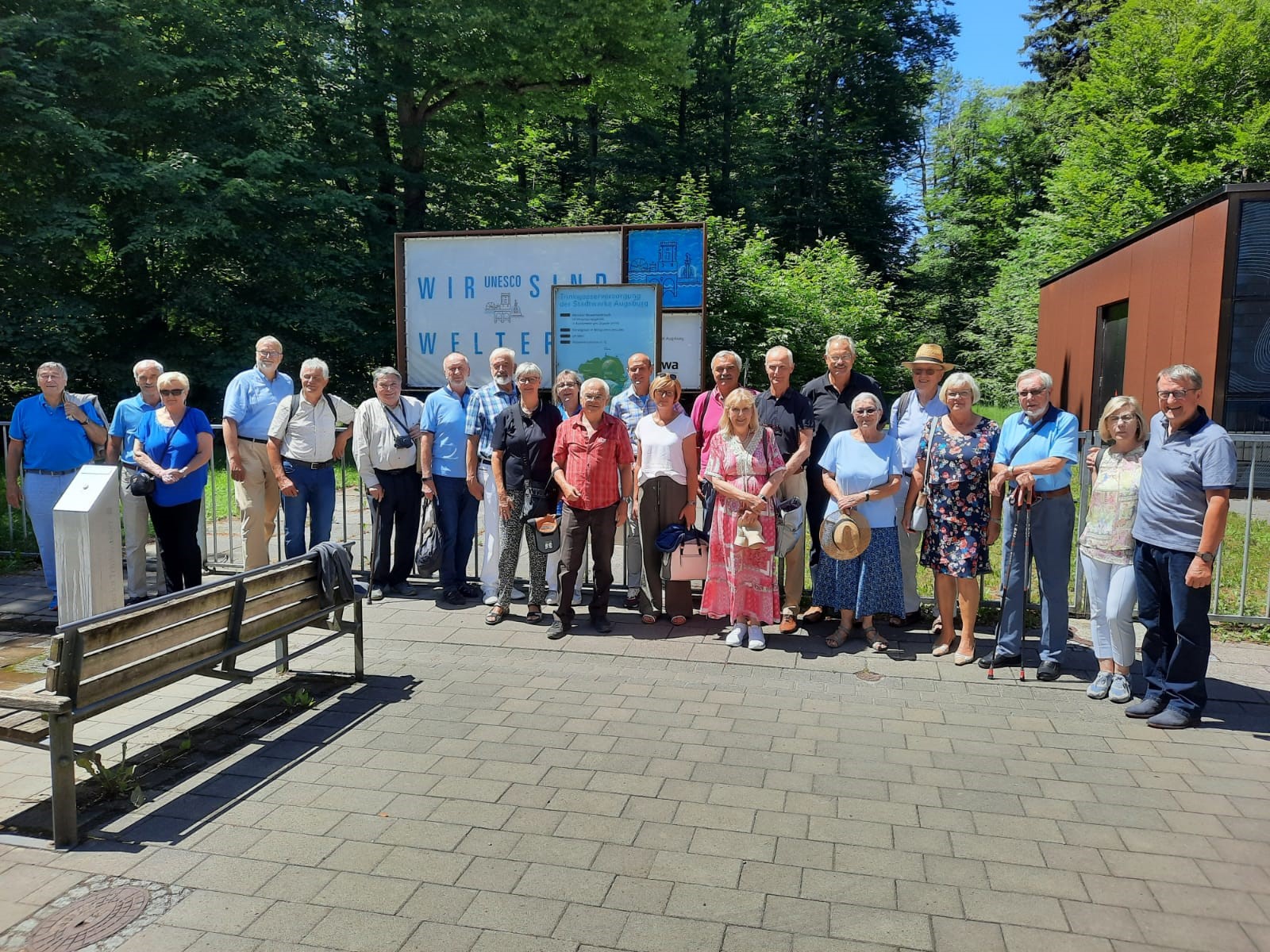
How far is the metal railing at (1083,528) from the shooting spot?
662cm

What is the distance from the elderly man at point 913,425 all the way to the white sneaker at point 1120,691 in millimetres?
1292

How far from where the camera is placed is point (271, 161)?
1866cm

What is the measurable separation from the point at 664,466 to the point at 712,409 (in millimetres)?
692

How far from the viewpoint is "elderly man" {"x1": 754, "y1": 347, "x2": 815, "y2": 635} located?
6.52 metres

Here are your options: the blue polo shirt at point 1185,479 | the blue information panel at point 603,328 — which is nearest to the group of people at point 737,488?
the blue polo shirt at point 1185,479

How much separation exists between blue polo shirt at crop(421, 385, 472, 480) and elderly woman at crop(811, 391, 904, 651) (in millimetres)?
2852

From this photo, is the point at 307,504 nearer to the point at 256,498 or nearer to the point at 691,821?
the point at 256,498

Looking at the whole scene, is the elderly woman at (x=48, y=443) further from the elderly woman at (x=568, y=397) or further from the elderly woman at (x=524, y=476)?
the elderly woman at (x=568, y=397)

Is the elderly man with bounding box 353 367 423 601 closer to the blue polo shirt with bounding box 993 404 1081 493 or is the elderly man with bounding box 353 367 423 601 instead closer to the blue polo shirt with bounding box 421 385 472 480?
the blue polo shirt with bounding box 421 385 472 480

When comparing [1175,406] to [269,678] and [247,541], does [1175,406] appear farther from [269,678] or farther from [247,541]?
[247,541]

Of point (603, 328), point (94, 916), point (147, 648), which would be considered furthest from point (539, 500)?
point (94, 916)

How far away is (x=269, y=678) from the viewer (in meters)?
5.64

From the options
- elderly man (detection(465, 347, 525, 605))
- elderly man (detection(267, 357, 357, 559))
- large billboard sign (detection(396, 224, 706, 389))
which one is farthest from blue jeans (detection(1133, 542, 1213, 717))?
elderly man (detection(267, 357, 357, 559))

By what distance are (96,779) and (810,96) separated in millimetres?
40888
